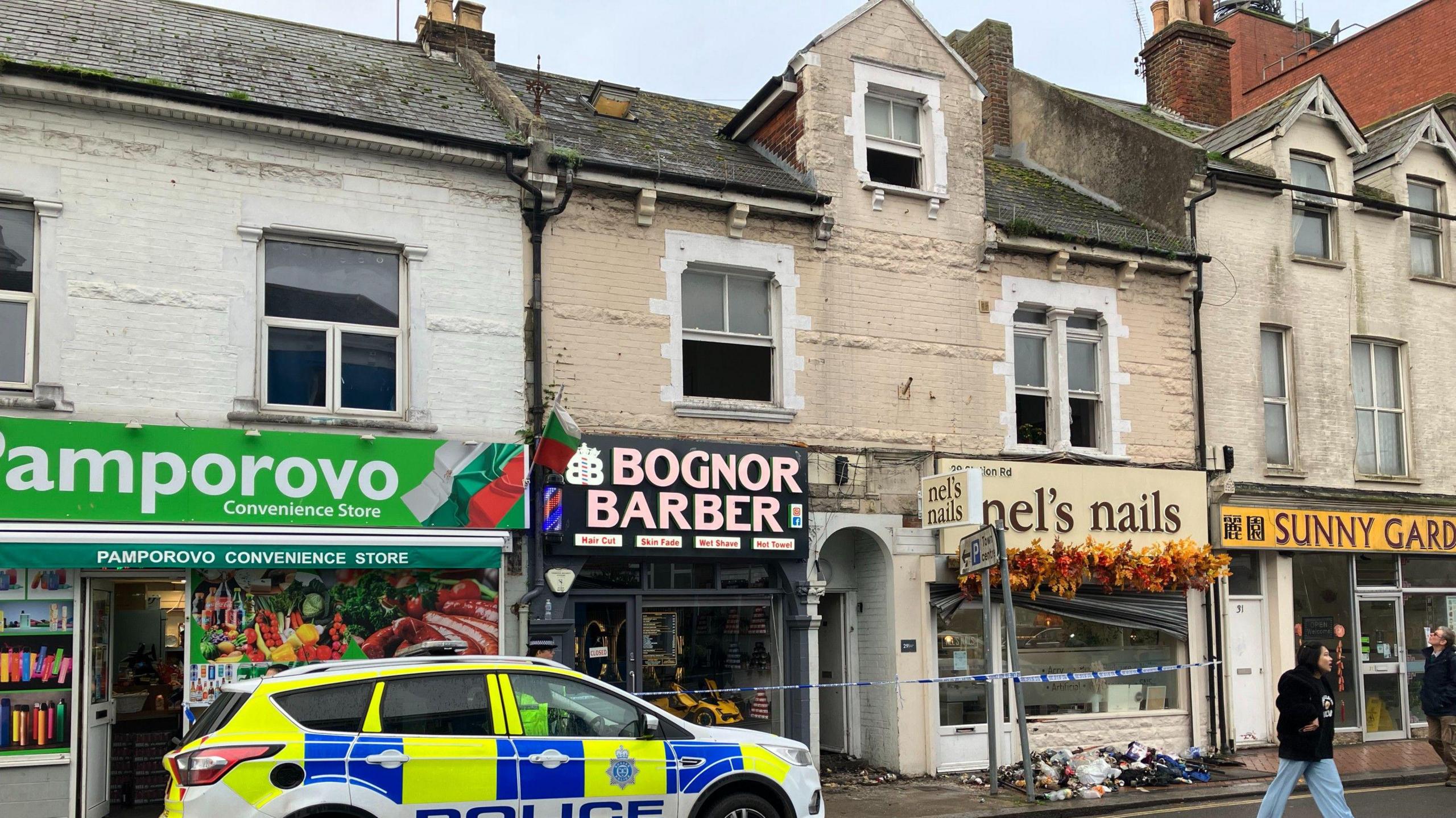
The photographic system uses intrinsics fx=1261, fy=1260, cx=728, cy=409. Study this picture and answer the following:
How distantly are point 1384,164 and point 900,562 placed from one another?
10679 mm

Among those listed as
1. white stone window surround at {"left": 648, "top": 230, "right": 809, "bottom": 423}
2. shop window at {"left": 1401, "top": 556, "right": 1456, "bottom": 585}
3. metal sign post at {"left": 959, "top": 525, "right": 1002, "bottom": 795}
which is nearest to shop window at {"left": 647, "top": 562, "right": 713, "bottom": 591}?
white stone window surround at {"left": 648, "top": 230, "right": 809, "bottom": 423}

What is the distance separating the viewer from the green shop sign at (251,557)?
33.7ft

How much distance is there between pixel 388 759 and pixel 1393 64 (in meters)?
25.8

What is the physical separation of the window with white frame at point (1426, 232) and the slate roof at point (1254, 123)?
2.49 meters

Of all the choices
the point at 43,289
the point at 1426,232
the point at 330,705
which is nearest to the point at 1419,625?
the point at 1426,232

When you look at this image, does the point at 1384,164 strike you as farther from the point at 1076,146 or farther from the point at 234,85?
the point at 234,85

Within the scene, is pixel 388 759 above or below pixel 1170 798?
above

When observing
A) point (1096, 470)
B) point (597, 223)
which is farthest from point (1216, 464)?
point (597, 223)

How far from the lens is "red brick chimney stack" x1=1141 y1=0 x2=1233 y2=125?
74.4ft

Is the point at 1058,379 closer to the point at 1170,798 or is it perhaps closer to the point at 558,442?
the point at 1170,798

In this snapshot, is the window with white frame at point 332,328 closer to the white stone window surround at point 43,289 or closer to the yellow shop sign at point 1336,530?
the white stone window surround at point 43,289

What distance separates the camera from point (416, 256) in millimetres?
12586

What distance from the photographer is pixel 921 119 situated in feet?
52.0

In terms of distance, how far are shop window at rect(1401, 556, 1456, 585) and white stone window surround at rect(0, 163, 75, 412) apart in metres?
17.4
